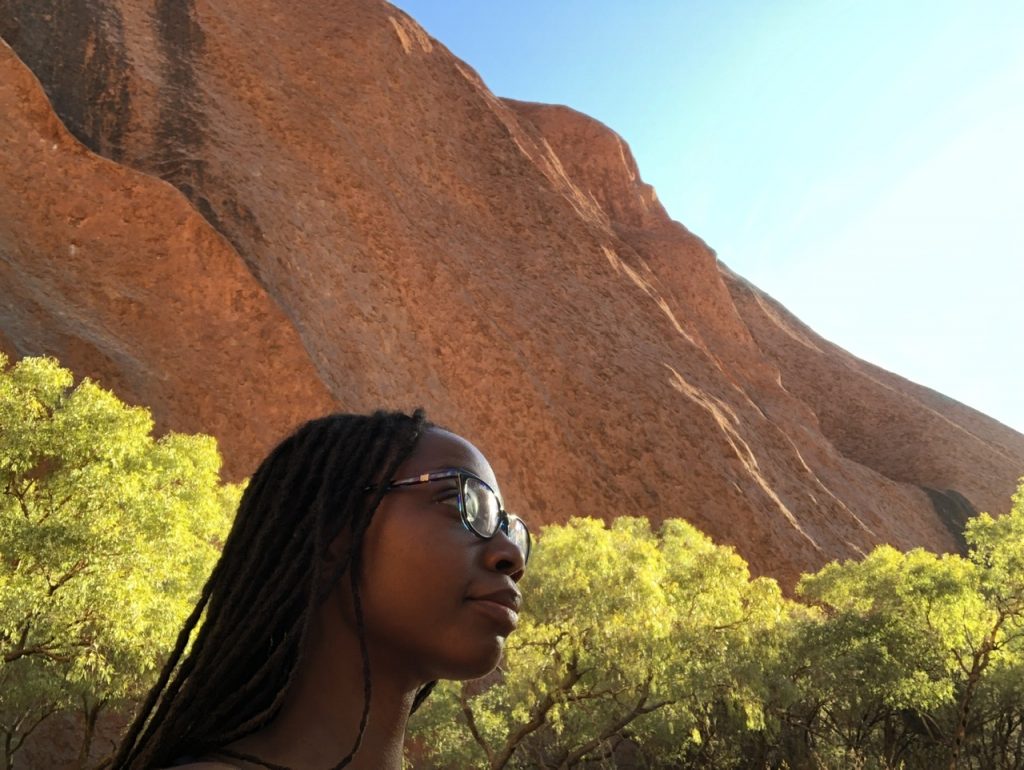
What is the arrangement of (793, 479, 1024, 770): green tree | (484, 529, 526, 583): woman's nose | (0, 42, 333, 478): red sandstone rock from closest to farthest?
(484, 529, 526, 583): woman's nose < (793, 479, 1024, 770): green tree < (0, 42, 333, 478): red sandstone rock

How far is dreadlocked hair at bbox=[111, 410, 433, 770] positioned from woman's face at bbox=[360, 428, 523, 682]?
5 centimetres

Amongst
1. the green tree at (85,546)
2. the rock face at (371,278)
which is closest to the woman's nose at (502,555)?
the green tree at (85,546)

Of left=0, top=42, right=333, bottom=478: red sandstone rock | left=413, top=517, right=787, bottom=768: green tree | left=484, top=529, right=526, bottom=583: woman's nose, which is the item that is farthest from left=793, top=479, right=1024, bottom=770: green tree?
left=484, top=529, right=526, bottom=583: woman's nose

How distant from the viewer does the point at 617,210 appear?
59.9m

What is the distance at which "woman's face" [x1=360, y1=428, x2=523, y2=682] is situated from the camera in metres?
2.12

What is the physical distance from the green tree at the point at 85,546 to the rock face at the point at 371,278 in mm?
9715

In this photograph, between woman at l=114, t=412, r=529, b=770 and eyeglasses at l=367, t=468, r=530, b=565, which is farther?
eyeglasses at l=367, t=468, r=530, b=565

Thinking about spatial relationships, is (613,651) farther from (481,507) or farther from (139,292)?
(139,292)

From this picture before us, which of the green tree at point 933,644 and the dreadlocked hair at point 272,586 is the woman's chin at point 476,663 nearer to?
the dreadlocked hair at point 272,586

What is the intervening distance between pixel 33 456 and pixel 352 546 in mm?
12733

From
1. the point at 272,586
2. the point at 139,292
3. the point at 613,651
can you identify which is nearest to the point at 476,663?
the point at 272,586

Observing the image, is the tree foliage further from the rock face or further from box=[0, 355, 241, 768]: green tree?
the rock face

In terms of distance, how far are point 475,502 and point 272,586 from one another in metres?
0.56

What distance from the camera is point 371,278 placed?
112 feet
